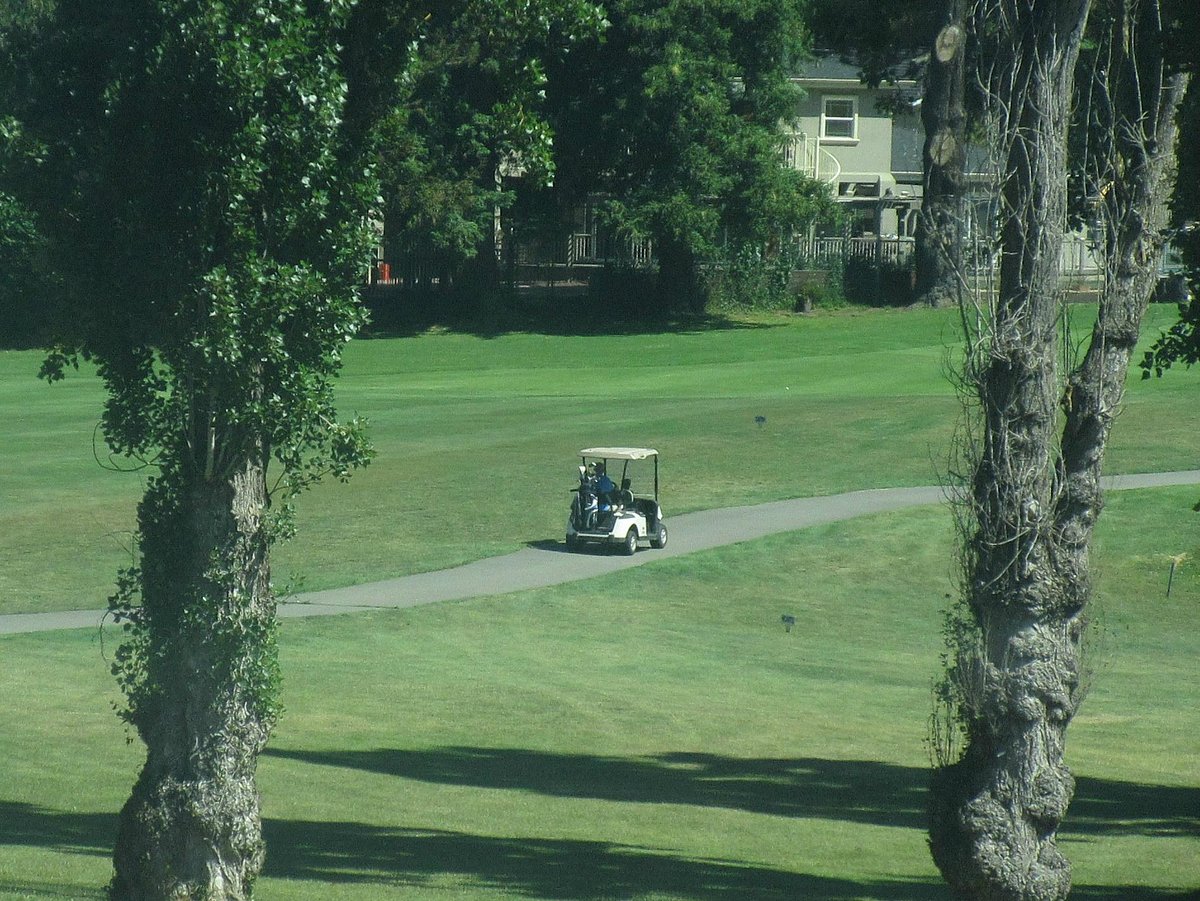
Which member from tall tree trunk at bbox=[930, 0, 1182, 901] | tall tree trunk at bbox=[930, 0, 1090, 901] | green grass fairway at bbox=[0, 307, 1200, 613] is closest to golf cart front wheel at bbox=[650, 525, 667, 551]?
green grass fairway at bbox=[0, 307, 1200, 613]

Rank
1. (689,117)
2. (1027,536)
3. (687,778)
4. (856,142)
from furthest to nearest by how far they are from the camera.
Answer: (856,142)
(689,117)
(687,778)
(1027,536)

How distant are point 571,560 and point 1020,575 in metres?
15.2

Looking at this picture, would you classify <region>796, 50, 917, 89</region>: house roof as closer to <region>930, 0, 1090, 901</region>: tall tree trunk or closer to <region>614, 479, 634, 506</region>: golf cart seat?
<region>614, 479, 634, 506</region>: golf cart seat

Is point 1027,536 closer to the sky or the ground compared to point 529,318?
closer to the sky

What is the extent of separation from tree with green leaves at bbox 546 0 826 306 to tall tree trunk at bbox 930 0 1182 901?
135ft

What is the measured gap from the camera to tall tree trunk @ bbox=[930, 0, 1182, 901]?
8.05m

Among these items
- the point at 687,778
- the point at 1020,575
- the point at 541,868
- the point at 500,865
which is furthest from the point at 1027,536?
the point at 687,778

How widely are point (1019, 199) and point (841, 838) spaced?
17.6 ft

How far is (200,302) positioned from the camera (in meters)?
7.76

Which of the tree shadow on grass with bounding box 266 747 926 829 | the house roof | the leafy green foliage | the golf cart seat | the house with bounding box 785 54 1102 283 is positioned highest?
the house roof

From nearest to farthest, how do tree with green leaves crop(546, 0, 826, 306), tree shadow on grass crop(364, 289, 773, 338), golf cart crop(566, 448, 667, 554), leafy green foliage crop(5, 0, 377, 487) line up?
1. leafy green foliage crop(5, 0, 377, 487)
2. golf cart crop(566, 448, 667, 554)
3. tree with green leaves crop(546, 0, 826, 306)
4. tree shadow on grass crop(364, 289, 773, 338)

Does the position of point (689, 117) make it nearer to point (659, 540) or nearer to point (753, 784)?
point (659, 540)

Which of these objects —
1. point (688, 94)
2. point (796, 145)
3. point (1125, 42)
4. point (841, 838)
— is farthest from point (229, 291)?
point (796, 145)

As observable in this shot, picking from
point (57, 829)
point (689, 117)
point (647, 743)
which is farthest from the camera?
point (689, 117)
